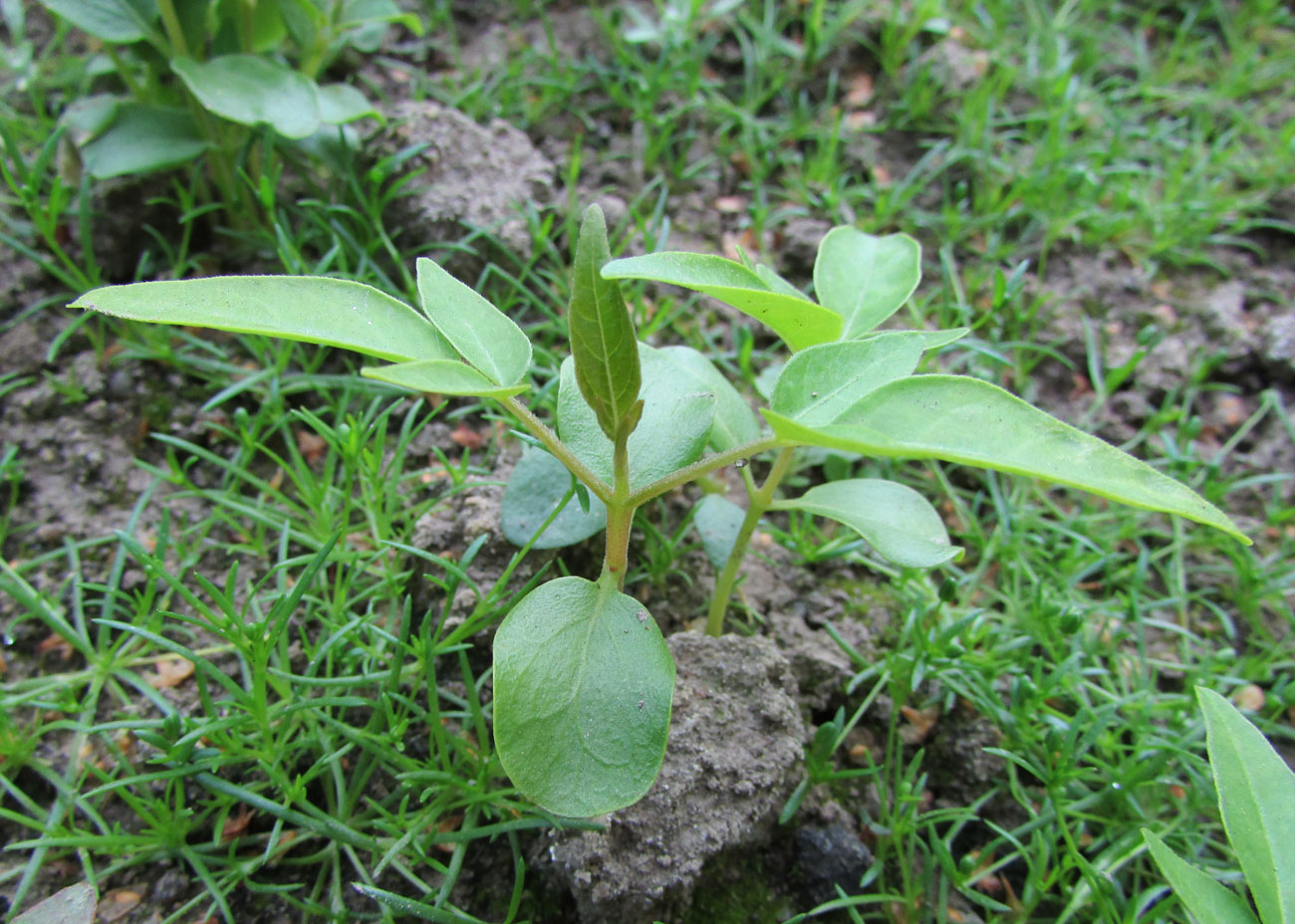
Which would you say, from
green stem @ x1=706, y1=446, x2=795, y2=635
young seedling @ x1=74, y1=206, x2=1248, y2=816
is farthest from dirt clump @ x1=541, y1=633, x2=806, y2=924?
young seedling @ x1=74, y1=206, x2=1248, y2=816

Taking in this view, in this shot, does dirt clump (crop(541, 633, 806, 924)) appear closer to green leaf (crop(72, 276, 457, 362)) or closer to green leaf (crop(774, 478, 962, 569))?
green leaf (crop(774, 478, 962, 569))

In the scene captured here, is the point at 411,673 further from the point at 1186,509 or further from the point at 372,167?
the point at 372,167

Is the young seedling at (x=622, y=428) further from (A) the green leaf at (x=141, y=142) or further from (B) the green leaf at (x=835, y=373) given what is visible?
(A) the green leaf at (x=141, y=142)

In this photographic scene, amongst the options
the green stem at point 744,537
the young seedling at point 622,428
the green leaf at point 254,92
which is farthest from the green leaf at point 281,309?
the green leaf at point 254,92

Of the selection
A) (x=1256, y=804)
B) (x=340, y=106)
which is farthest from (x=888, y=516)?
(x=340, y=106)

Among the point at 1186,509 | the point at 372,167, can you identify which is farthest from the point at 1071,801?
the point at 372,167

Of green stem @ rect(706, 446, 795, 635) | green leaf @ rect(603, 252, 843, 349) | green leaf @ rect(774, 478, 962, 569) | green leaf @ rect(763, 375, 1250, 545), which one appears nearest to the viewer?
green leaf @ rect(763, 375, 1250, 545)
